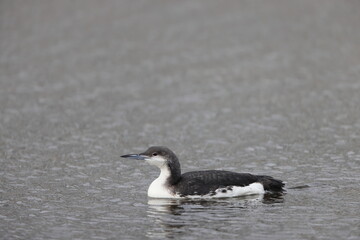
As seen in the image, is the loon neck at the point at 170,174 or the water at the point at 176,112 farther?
the loon neck at the point at 170,174

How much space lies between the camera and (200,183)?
44.5 ft

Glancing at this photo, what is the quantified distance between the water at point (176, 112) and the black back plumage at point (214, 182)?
0.94 ft

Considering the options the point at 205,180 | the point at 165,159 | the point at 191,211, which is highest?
the point at 165,159

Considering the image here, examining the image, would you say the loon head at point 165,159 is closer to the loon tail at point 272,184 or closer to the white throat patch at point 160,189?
the white throat patch at point 160,189

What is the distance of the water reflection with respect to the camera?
11766 mm

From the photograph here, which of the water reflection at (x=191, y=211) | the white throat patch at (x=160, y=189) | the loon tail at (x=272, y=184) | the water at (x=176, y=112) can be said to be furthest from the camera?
the loon tail at (x=272, y=184)

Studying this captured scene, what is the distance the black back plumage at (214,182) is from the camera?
13500 millimetres

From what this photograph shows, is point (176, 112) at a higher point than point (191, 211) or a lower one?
higher

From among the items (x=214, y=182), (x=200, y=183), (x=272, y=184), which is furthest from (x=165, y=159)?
(x=272, y=184)

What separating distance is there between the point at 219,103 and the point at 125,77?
3.57 meters

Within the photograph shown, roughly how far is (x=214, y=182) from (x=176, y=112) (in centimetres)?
623

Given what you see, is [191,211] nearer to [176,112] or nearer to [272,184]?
[272,184]

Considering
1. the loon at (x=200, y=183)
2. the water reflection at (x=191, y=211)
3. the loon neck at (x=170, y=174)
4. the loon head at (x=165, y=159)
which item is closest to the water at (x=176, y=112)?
the water reflection at (x=191, y=211)

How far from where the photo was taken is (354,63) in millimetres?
23516
